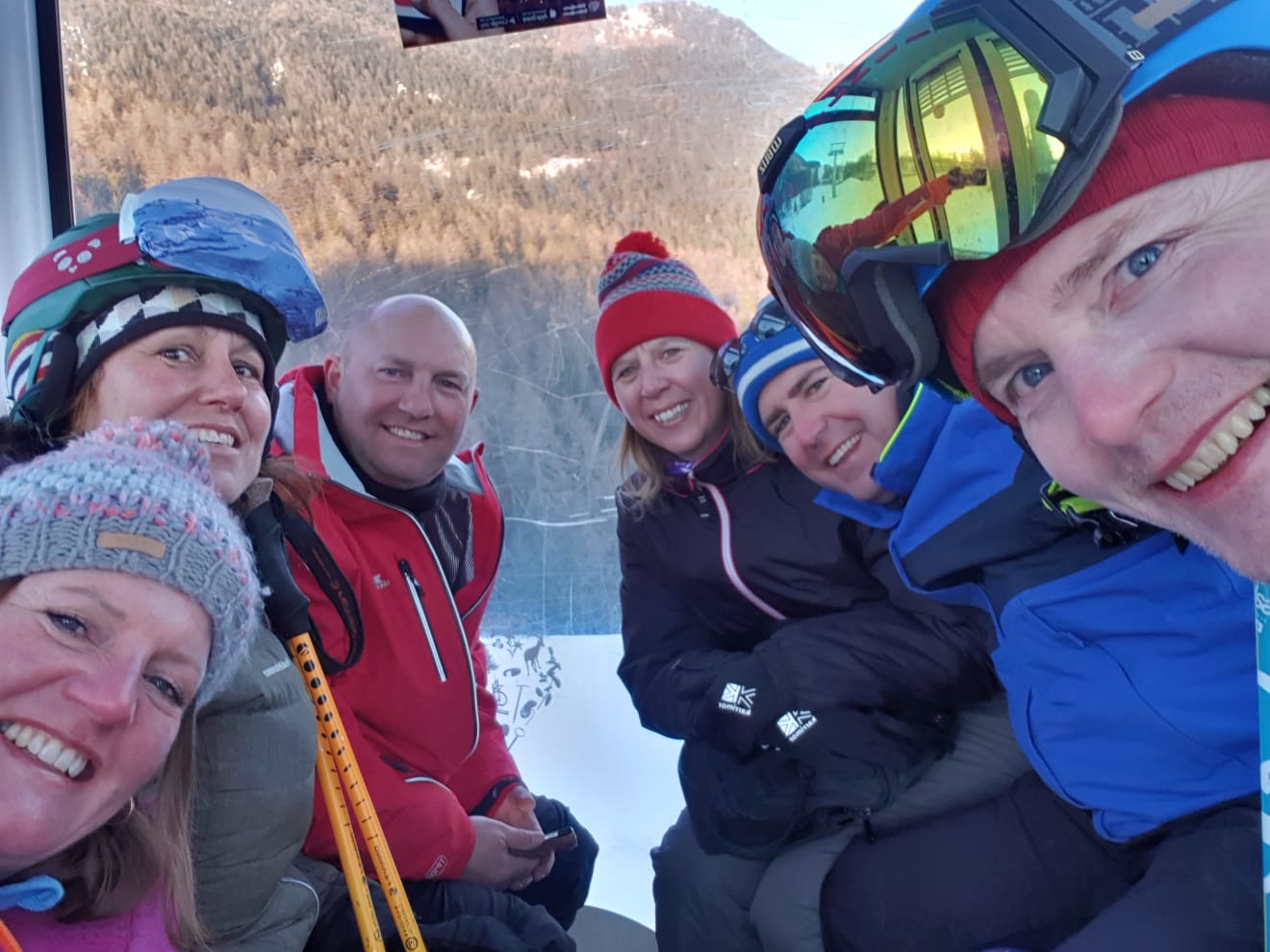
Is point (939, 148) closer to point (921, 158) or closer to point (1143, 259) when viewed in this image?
point (921, 158)

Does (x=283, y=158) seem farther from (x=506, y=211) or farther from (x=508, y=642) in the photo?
(x=508, y=642)

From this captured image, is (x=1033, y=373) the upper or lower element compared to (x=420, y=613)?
upper

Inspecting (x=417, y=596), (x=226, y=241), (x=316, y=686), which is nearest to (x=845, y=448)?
(x=417, y=596)

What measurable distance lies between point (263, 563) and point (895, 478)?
1.11 meters

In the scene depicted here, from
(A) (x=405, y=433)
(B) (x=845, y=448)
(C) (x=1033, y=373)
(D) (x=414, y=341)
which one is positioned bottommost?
(A) (x=405, y=433)

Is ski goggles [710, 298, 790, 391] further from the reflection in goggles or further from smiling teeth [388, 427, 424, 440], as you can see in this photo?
the reflection in goggles

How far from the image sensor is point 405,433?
7.63 ft

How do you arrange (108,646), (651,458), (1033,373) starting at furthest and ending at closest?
(651,458) < (108,646) < (1033,373)

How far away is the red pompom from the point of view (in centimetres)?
250

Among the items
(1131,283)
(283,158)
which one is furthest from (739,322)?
(1131,283)

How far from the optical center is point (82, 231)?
5.72ft

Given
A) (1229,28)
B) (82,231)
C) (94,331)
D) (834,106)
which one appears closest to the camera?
(1229,28)

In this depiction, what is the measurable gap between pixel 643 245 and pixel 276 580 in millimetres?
1301

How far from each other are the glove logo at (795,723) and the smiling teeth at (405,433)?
3.54 ft
